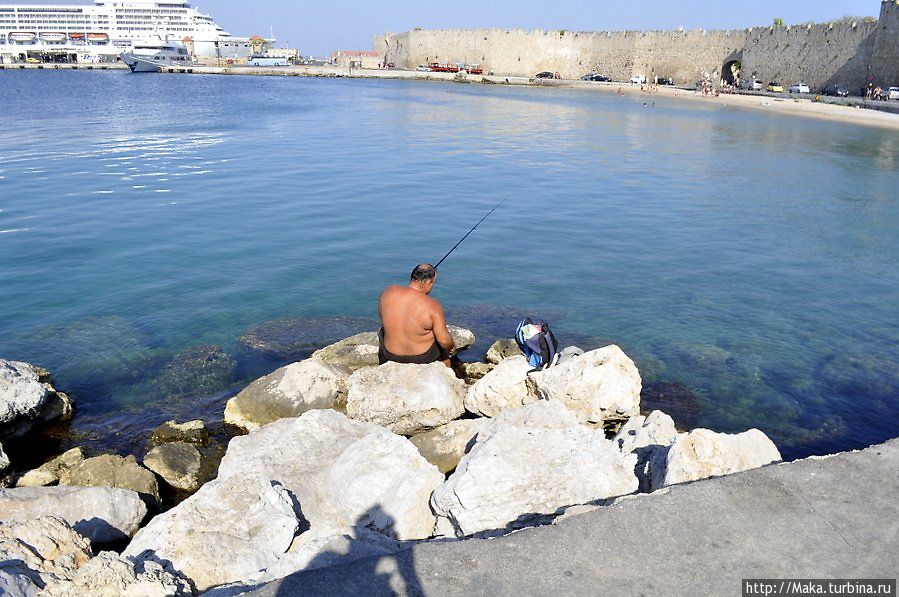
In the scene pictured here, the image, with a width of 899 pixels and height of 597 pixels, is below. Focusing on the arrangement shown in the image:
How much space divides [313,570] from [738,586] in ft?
6.05

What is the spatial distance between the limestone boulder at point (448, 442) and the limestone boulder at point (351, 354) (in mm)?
1835

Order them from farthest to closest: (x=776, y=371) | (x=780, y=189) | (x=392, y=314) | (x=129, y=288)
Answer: (x=780, y=189) < (x=129, y=288) < (x=776, y=371) < (x=392, y=314)

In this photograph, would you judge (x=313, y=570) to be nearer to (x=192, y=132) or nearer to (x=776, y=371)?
(x=776, y=371)

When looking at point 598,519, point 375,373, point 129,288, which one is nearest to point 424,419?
point 375,373

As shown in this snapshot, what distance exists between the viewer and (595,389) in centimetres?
599

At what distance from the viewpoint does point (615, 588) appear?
120 inches

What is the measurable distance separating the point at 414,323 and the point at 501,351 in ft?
5.62

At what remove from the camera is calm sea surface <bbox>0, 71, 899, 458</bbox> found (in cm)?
777

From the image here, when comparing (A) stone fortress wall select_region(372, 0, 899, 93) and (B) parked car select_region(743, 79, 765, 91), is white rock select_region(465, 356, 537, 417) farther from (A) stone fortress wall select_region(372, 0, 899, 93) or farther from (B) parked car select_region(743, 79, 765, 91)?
(B) parked car select_region(743, 79, 765, 91)

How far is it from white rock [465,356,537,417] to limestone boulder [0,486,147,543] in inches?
108

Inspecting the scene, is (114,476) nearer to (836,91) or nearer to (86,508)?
(86,508)

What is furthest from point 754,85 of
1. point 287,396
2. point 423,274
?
point 287,396

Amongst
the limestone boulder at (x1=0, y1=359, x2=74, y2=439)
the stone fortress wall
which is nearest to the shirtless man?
the limestone boulder at (x1=0, y1=359, x2=74, y2=439)

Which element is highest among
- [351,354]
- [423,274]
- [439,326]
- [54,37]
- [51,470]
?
[54,37]
